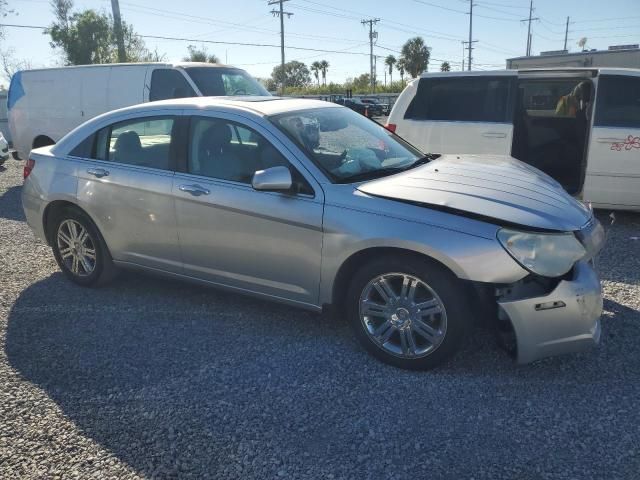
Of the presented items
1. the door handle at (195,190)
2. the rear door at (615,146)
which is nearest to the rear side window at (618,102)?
the rear door at (615,146)

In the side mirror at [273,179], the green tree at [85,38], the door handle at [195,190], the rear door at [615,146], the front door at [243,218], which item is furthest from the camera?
the green tree at [85,38]

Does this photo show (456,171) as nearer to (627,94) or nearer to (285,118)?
(285,118)

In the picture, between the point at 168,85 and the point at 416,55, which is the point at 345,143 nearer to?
the point at 168,85

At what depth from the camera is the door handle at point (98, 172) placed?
4286 mm

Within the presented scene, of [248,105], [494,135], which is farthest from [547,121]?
[248,105]

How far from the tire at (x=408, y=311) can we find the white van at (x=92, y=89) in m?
6.28

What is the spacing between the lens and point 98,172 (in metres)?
4.33

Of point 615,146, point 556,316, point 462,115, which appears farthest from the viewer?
point 462,115

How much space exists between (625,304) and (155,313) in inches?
145

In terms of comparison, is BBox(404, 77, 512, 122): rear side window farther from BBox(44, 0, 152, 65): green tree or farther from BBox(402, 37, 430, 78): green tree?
BBox(402, 37, 430, 78): green tree

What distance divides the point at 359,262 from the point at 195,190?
1.32 metres

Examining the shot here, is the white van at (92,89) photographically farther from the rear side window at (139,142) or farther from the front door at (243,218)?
the front door at (243,218)

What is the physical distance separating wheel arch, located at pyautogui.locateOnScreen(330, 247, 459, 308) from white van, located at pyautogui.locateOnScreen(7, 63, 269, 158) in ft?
20.0

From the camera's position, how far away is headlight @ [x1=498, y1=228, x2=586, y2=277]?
2902 mm
